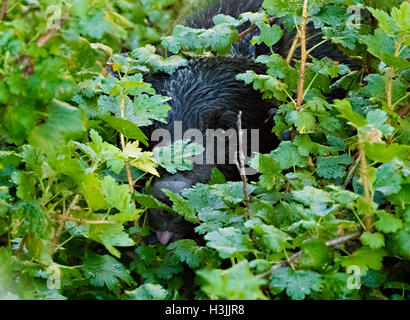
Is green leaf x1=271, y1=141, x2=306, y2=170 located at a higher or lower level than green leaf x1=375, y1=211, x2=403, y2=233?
higher

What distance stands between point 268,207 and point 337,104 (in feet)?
1.91

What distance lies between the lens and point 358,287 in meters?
2.31

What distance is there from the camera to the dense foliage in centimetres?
198

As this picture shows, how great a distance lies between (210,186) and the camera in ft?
9.29

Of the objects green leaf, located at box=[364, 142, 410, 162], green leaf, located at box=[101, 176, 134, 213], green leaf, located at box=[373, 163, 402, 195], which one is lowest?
green leaf, located at box=[101, 176, 134, 213]

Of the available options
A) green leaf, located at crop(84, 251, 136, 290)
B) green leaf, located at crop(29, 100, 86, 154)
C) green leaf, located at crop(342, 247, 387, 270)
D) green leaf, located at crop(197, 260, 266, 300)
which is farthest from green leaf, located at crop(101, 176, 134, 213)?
green leaf, located at crop(342, 247, 387, 270)

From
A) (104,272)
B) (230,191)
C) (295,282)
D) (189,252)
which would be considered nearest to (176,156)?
(230,191)

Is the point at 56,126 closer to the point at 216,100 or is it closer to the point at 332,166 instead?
the point at 332,166

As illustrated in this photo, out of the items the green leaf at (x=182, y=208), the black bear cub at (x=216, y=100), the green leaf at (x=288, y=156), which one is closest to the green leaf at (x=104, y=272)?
the green leaf at (x=182, y=208)

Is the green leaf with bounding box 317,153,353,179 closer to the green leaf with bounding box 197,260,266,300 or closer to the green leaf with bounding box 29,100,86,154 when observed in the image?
the green leaf with bounding box 197,260,266,300
